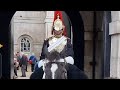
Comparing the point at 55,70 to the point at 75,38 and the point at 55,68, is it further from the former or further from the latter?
the point at 75,38

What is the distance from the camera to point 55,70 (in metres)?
4.26

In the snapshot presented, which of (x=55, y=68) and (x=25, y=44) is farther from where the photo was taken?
(x=25, y=44)

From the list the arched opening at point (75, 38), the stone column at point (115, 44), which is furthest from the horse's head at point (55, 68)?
the arched opening at point (75, 38)

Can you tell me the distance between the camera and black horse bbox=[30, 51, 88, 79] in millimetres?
4246

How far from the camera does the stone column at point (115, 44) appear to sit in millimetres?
4602

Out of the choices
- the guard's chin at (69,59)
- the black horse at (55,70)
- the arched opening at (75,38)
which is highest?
the arched opening at (75,38)

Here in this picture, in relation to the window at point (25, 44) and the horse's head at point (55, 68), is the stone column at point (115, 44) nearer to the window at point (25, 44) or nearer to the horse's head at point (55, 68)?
the horse's head at point (55, 68)

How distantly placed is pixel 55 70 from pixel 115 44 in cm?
91

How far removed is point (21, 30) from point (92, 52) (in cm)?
1219

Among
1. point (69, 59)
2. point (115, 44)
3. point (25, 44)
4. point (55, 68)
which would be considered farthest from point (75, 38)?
point (25, 44)

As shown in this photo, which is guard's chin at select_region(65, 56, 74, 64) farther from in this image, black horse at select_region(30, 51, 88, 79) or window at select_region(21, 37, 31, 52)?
window at select_region(21, 37, 31, 52)

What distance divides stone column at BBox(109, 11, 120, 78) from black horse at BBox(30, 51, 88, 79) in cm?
55

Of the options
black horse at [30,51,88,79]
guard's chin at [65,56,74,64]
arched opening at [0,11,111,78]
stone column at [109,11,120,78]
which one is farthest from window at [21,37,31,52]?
black horse at [30,51,88,79]

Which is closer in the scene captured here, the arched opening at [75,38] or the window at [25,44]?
the arched opening at [75,38]
